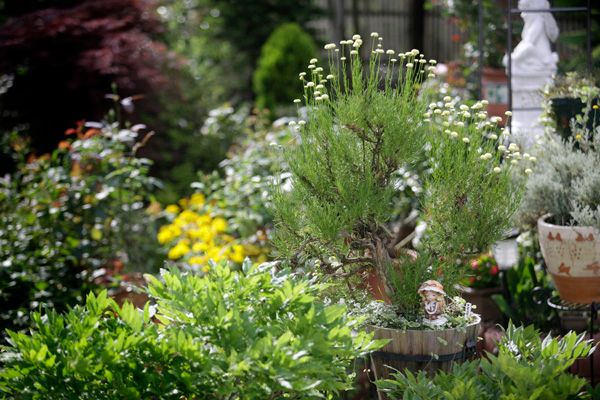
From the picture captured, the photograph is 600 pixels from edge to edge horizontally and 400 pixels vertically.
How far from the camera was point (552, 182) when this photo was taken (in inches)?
142

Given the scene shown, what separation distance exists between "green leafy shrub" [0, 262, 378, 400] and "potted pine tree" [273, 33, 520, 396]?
0.40 metres

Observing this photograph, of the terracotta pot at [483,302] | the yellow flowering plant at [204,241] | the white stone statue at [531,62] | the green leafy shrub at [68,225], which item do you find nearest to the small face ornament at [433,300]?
the terracotta pot at [483,302]

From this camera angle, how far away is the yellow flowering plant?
5.02m

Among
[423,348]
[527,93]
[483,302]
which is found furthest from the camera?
[527,93]

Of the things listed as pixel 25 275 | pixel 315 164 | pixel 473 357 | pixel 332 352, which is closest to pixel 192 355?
pixel 332 352

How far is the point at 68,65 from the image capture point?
7023mm

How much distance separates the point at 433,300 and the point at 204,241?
261 centimetres

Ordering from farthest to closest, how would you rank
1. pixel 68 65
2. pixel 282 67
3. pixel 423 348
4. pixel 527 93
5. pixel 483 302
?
1. pixel 282 67
2. pixel 68 65
3. pixel 527 93
4. pixel 483 302
5. pixel 423 348

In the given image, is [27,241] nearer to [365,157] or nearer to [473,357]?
[365,157]

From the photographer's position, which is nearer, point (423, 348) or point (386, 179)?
point (423, 348)

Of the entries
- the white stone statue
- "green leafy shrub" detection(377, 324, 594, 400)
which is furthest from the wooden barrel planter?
the white stone statue

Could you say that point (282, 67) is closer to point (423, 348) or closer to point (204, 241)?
point (204, 241)

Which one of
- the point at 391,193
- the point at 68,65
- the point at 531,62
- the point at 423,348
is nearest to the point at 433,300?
the point at 423,348

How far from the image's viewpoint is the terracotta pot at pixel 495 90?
5.75 metres
